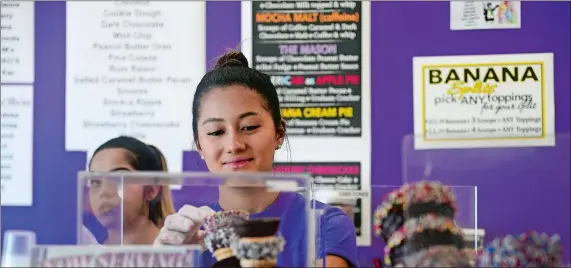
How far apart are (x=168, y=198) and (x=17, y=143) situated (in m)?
2.49

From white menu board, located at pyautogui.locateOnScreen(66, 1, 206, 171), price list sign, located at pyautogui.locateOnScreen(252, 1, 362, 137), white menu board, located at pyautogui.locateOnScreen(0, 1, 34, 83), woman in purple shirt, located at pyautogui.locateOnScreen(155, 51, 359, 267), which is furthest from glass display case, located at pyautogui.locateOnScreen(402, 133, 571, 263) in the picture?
white menu board, located at pyautogui.locateOnScreen(0, 1, 34, 83)

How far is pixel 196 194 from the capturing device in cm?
118

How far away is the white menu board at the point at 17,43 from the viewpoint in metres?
3.36

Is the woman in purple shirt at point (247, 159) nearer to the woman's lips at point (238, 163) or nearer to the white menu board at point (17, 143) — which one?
the woman's lips at point (238, 163)

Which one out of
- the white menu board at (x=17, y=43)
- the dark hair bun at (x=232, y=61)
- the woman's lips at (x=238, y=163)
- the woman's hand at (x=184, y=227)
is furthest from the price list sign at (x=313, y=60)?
the woman's hand at (x=184, y=227)

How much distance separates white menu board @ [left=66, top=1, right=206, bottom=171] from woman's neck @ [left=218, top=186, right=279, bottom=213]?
2.18 m

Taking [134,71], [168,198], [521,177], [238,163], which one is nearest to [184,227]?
[168,198]

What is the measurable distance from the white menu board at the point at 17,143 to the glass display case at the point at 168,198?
238 centimetres

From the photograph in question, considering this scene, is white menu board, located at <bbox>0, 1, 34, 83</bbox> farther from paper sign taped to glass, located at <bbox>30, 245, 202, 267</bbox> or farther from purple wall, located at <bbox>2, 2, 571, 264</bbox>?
paper sign taped to glass, located at <bbox>30, 245, 202, 267</bbox>

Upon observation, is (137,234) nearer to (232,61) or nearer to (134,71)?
(232,61)

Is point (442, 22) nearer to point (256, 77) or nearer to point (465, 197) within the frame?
point (256, 77)

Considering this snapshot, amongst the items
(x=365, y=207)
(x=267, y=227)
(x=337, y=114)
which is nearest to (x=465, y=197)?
(x=365, y=207)

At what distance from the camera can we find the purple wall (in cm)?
296

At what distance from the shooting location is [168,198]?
116cm
